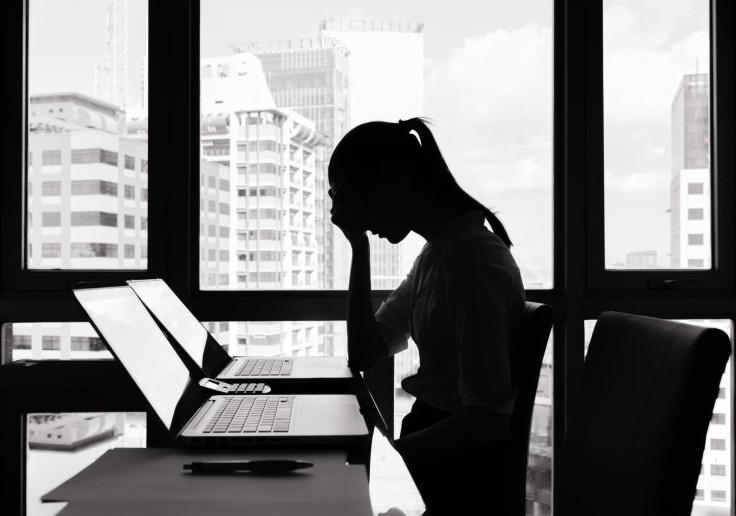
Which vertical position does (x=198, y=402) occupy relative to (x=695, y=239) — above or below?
below

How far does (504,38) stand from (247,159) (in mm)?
982

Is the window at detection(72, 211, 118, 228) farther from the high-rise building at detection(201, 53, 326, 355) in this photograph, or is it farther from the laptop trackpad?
the laptop trackpad

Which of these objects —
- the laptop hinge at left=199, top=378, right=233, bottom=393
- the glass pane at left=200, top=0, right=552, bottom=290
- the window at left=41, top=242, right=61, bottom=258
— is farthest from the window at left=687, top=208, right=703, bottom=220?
the window at left=41, top=242, right=61, bottom=258

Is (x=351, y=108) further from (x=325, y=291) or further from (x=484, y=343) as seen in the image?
(x=484, y=343)

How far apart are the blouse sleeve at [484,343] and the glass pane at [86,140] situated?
55.3 inches

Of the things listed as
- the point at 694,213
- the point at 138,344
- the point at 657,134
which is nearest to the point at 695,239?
the point at 694,213

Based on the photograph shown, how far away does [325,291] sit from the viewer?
2.19 m

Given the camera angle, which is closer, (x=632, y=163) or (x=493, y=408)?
(x=493, y=408)

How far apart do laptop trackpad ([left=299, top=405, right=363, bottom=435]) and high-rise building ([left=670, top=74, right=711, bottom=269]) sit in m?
1.63

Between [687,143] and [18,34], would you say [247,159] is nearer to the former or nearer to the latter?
[18,34]

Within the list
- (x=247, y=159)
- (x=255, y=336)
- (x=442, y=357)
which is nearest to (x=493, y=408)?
(x=442, y=357)

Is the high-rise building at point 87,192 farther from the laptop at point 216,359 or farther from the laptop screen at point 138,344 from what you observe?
the laptop screen at point 138,344

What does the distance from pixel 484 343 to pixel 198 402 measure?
1.73 feet

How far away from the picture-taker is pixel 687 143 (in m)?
2.28
